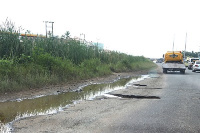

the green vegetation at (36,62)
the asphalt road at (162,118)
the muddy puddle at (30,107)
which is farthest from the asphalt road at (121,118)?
the green vegetation at (36,62)

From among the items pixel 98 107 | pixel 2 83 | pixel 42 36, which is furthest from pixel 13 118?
pixel 42 36

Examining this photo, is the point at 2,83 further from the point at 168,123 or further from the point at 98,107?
the point at 168,123

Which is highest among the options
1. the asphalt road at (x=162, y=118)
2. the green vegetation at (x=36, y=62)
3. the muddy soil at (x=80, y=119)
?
the green vegetation at (x=36, y=62)

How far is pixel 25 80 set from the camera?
1173 cm

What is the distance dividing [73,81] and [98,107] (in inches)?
284

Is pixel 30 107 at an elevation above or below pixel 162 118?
below

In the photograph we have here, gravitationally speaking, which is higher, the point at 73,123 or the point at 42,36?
the point at 42,36

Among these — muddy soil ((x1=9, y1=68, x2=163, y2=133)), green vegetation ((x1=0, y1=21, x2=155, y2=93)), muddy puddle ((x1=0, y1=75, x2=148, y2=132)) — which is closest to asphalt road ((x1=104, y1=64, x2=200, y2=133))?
muddy soil ((x1=9, y1=68, x2=163, y2=133))

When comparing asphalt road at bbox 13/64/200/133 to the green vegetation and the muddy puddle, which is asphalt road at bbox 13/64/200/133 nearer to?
the muddy puddle

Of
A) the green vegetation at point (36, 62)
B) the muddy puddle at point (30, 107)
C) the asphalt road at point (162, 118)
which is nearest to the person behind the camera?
the asphalt road at point (162, 118)

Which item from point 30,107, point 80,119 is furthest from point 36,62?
point 80,119

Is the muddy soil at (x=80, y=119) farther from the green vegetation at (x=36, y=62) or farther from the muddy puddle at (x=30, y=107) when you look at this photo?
the green vegetation at (x=36, y=62)

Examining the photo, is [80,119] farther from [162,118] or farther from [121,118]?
[162,118]

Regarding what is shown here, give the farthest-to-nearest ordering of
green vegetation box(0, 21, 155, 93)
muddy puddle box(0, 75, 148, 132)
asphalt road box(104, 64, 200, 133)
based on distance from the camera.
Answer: green vegetation box(0, 21, 155, 93)
muddy puddle box(0, 75, 148, 132)
asphalt road box(104, 64, 200, 133)
